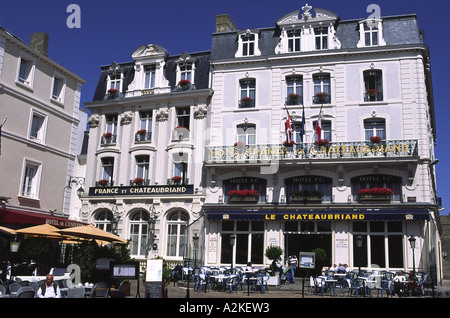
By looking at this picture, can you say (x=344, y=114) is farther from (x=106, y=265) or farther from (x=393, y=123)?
(x=106, y=265)

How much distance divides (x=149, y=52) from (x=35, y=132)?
875 cm

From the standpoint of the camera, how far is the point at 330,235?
78.0 ft

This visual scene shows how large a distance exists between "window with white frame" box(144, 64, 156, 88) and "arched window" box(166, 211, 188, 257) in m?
8.25

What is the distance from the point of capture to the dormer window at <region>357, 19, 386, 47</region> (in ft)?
83.1

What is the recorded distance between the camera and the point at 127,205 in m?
27.4

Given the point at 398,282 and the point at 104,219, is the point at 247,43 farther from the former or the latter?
the point at 398,282

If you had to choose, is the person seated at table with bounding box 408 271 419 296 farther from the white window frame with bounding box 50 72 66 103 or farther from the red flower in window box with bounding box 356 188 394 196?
the white window frame with bounding box 50 72 66 103

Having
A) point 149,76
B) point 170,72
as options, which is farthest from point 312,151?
point 149,76

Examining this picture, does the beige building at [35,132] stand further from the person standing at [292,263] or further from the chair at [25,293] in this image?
the chair at [25,293]

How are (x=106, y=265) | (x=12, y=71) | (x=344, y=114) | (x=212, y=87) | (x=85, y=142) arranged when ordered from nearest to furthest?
(x=106, y=265) < (x=12, y=71) < (x=344, y=114) < (x=212, y=87) < (x=85, y=142)

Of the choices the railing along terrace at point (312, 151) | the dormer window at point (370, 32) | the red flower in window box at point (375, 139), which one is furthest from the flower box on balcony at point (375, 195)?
the dormer window at point (370, 32)
